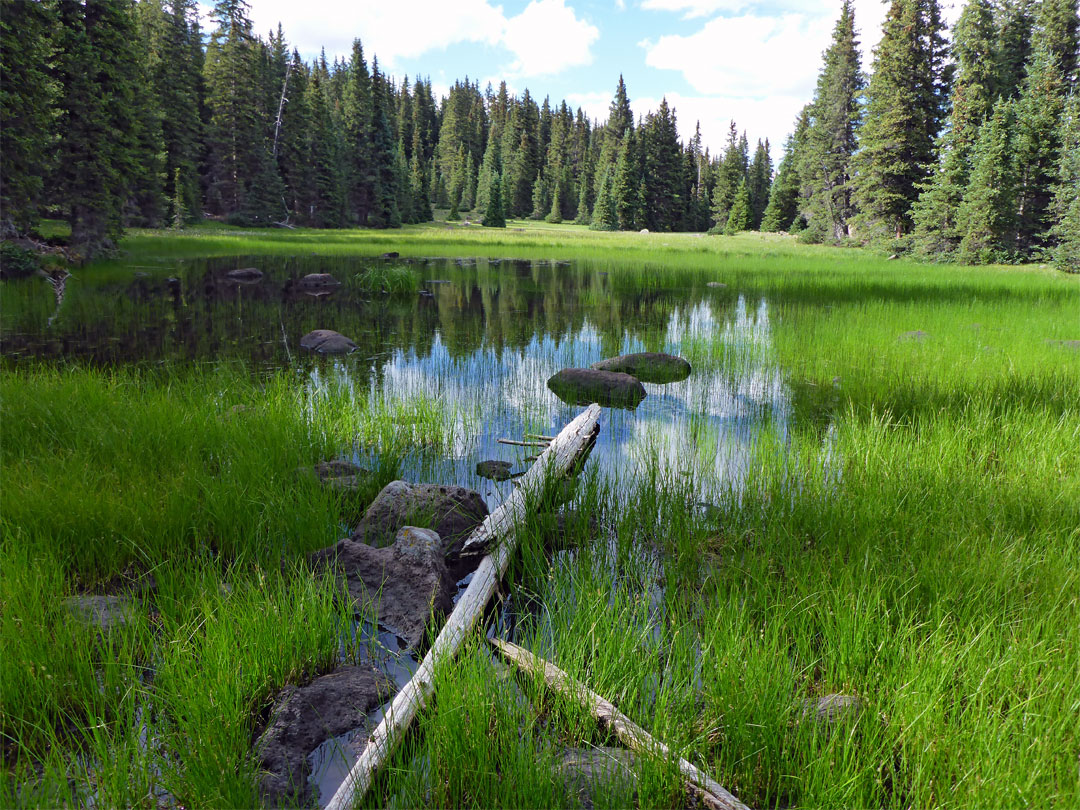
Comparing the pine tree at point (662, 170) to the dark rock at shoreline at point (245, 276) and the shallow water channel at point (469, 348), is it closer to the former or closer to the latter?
the shallow water channel at point (469, 348)

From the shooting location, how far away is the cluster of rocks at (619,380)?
8094 mm

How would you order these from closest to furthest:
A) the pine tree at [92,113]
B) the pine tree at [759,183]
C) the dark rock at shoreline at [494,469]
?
the dark rock at shoreline at [494,469] → the pine tree at [92,113] → the pine tree at [759,183]

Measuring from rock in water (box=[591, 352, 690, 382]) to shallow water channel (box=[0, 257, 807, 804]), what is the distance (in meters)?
0.22

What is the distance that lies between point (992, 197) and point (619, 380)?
24.7 m

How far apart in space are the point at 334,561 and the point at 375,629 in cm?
59

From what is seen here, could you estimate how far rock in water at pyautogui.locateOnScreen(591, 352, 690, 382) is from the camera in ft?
30.1

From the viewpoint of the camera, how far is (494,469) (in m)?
5.69

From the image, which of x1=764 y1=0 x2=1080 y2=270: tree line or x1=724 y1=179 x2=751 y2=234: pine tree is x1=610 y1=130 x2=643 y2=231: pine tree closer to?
x1=724 y1=179 x2=751 y2=234: pine tree

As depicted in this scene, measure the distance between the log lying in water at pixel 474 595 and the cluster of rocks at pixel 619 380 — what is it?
5.55 feet

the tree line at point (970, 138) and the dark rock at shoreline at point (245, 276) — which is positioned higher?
the tree line at point (970, 138)

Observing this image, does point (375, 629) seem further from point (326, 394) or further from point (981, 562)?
point (326, 394)

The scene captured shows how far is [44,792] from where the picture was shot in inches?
83.5

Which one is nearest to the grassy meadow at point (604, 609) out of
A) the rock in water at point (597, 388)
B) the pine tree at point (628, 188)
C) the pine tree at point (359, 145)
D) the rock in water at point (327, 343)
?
the rock in water at point (597, 388)

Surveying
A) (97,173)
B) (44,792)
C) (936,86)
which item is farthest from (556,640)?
(936,86)
